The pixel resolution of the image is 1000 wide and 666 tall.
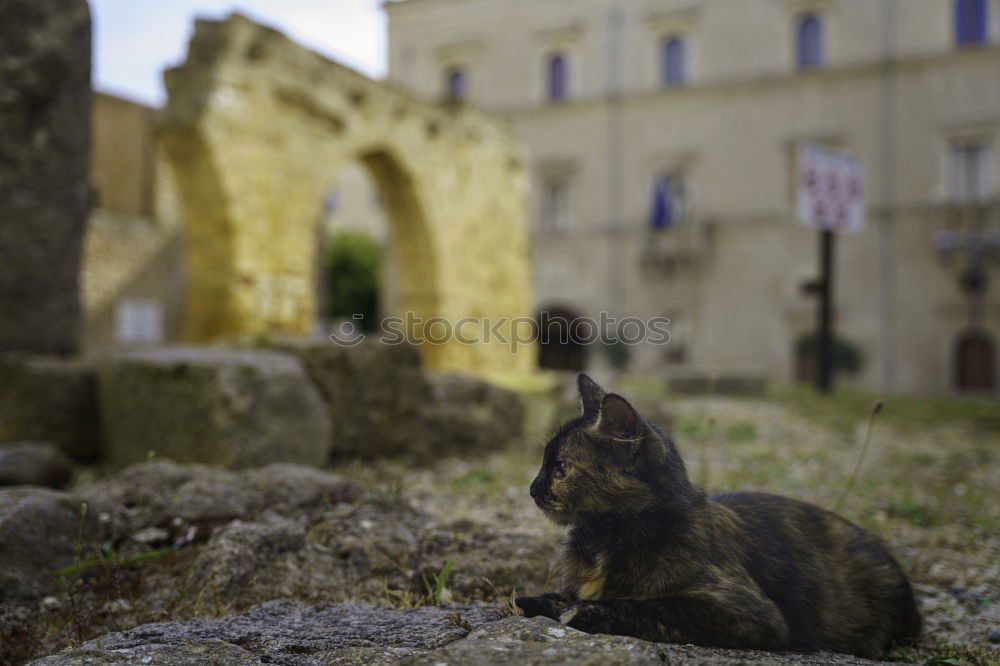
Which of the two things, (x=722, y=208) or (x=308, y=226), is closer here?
(x=308, y=226)

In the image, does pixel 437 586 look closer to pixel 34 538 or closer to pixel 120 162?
pixel 34 538

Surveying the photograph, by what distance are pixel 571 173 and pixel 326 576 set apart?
74.5ft

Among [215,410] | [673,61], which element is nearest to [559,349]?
[673,61]

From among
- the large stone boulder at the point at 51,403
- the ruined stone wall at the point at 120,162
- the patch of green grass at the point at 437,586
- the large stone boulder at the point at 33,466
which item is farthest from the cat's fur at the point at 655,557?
the ruined stone wall at the point at 120,162

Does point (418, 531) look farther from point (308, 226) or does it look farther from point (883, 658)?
point (308, 226)

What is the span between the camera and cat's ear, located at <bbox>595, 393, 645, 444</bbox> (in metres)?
1.93

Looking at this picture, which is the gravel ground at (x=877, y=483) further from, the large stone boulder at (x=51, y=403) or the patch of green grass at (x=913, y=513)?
the large stone boulder at (x=51, y=403)

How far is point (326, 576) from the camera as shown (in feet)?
8.93

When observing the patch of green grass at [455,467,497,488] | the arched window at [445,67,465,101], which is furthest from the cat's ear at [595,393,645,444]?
the arched window at [445,67,465,101]

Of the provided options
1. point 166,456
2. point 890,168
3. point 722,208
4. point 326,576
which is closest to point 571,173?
point 722,208

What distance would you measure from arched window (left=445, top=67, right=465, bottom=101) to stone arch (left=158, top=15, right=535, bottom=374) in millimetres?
13759

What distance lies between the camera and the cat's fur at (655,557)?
6.05 feet

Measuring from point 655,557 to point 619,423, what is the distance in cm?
→ 32

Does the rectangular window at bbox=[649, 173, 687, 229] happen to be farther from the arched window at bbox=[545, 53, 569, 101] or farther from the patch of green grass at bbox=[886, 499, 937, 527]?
the patch of green grass at bbox=[886, 499, 937, 527]
